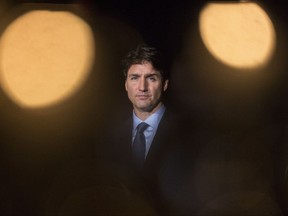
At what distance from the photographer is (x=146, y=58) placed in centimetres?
125

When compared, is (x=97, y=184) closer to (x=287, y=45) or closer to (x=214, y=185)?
(x=214, y=185)

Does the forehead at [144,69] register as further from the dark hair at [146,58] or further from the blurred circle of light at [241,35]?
the blurred circle of light at [241,35]

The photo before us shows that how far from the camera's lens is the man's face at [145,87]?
1.22 metres

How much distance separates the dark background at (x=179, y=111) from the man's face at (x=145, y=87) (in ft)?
0.22

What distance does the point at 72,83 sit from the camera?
1.36m

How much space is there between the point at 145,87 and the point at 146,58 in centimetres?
11

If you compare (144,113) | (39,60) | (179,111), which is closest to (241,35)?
(179,111)

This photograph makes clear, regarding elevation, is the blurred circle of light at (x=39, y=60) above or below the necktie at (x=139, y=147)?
above

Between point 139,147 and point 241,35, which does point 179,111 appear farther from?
point 241,35

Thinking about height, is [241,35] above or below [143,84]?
above

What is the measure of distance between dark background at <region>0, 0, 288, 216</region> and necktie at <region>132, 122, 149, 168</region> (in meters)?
0.09

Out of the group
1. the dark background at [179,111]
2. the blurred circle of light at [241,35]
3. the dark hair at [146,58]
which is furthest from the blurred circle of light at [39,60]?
the blurred circle of light at [241,35]

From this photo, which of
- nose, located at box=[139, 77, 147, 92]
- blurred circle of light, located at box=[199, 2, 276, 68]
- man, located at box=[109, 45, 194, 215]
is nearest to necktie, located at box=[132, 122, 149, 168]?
man, located at box=[109, 45, 194, 215]

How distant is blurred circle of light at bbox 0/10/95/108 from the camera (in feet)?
4.42
